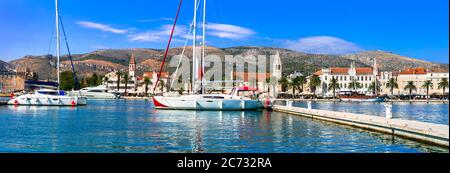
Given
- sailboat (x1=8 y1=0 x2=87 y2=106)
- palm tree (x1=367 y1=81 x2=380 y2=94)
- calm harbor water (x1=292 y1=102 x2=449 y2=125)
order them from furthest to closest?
palm tree (x1=367 y1=81 x2=380 y2=94) → sailboat (x1=8 y1=0 x2=87 y2=106) → calm harbor water (x1=292 y1=102 x2=449 y2=125)

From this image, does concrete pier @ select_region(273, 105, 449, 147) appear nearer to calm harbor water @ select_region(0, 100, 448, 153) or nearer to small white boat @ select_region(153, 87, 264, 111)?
calm harbor water @ select_region(0, 100, 448, 153)

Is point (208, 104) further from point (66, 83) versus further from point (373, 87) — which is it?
point (373, 87)

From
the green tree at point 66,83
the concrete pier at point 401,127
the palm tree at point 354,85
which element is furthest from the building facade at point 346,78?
the concrete pier at point 401,127

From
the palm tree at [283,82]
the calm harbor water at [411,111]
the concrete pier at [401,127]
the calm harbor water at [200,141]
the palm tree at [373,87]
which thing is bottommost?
the calm harbor water at [411,111]

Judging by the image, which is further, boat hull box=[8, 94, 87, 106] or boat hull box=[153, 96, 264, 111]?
boat hull box=[8, 94, 87, 106]

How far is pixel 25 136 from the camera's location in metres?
25.5

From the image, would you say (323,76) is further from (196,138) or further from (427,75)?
(196,138)

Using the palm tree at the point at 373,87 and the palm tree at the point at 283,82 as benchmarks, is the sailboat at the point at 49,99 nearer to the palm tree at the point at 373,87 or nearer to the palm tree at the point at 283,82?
the palm tree at the point at 283,82

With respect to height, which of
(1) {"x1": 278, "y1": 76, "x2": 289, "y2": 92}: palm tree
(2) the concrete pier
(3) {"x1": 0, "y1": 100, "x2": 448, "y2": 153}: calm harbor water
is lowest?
(3) {"x1": 0, "y1": 100, "x2": 448, "y2": 153}: calm harbor water

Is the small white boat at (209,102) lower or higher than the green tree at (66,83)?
lower

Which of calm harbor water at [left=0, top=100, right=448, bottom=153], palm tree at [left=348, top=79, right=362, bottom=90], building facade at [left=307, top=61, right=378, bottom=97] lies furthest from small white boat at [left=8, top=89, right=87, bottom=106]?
palm tree at [left=348, top=79, right=362, bottom=90]

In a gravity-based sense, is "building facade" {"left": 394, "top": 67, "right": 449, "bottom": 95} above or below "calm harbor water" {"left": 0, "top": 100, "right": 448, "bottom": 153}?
above

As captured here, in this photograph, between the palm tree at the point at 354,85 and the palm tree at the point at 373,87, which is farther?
the palm tree at the point at 373,87
